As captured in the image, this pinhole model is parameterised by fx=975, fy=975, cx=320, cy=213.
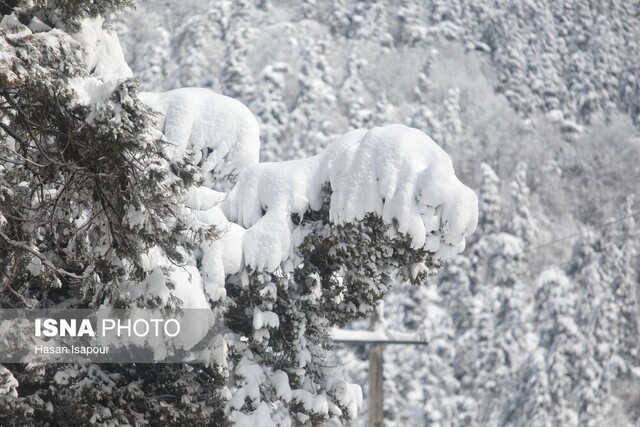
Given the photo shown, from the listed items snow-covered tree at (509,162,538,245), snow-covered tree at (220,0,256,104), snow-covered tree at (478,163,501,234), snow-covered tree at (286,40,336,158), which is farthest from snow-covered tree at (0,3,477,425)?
snow-covered tree at (509,162,538,245)

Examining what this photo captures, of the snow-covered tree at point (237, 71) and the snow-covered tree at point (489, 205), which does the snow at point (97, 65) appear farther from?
the snow-covered tree at point (237, 71)

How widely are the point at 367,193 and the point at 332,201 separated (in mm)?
425

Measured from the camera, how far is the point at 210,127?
10352 millimetres

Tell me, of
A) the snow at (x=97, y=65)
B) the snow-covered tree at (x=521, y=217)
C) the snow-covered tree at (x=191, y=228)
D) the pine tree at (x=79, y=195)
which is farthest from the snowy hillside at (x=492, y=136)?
the snow at (x=97, y=65)

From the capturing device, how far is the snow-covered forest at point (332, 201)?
7199 mm

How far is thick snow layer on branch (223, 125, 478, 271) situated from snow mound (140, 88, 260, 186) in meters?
0.34

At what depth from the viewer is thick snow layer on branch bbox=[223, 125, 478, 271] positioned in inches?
383

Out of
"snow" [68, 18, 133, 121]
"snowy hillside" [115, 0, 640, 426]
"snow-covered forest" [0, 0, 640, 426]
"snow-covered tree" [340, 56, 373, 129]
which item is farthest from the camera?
"snow-covered tree" [340, 56, 373, 129]

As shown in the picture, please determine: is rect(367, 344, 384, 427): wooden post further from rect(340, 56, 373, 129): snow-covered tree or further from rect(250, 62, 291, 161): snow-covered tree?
rect(340, 56, 373, 129): snow-covered tree

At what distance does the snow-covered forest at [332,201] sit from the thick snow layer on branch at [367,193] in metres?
0.02

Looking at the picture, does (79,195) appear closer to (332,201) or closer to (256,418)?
(332,201)

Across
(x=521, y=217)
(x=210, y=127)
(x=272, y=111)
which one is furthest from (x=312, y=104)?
(x=210, y=127)

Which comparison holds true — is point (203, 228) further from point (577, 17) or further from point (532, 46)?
point (577, 17)

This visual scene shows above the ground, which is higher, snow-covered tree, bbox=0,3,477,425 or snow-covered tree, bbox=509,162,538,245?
snow-covered tree, bbox=0,3,477,425
